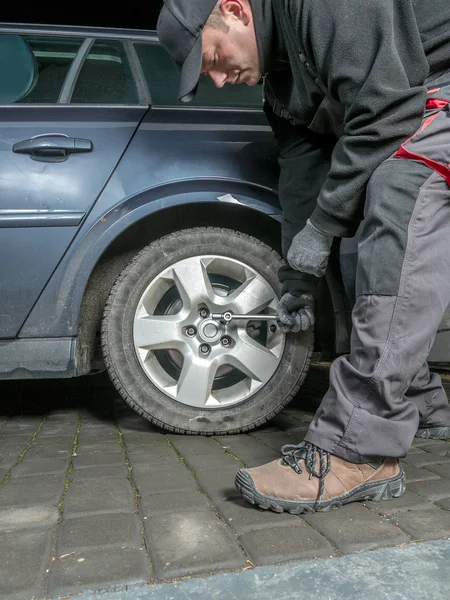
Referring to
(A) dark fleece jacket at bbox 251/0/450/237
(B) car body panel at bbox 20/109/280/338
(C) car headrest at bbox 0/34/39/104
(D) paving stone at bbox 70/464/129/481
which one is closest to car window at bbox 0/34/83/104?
(C) car headrest at bbox 0/34/39/104

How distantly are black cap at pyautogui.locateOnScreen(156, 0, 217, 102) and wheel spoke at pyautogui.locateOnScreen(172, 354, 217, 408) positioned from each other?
96 centimetres

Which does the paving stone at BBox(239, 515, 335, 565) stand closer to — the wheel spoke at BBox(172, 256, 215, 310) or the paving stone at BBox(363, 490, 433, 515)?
the paving stone at BBox(363, 490, 433, 515)

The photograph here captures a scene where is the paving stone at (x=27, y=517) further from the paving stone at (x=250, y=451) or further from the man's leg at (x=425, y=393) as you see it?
the man's leg at (x=425, y=393)

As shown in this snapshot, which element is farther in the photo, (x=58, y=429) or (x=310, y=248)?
(x=58, y=429)

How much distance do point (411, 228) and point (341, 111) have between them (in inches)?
17.5

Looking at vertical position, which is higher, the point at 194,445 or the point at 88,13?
the point at 88,13

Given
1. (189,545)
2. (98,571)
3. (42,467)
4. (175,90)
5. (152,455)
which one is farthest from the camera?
(175,90)

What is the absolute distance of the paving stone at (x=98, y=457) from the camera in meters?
1.89

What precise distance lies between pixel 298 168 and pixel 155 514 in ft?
4.12

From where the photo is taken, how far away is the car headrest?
2.23 meters

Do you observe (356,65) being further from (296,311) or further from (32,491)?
(32,491)

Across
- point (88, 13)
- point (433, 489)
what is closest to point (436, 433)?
point (433, 489)

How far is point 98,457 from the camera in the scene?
77.6 inches

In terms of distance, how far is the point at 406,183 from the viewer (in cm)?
144
